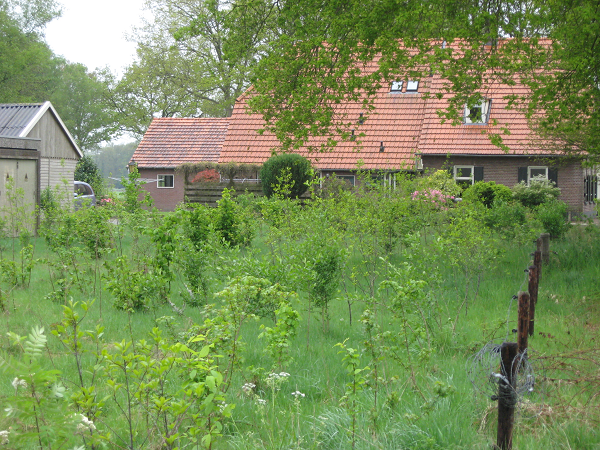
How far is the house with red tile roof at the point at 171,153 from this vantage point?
38.5 m

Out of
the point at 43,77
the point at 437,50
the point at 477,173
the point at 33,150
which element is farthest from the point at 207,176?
the point at 43,77

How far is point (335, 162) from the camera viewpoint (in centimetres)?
2855

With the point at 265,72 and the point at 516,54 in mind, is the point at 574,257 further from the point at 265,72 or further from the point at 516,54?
the point at 265,72

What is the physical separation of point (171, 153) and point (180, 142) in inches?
43.0

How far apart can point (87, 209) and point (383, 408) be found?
9.13 m

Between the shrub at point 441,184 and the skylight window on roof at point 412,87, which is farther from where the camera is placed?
the skylight window on roof at point 412,87

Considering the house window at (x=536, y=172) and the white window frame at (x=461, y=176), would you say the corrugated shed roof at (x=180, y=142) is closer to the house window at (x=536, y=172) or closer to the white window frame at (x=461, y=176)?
the white window frame at (x=461, y=176)

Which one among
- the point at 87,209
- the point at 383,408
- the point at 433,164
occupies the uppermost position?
the point at 433,164

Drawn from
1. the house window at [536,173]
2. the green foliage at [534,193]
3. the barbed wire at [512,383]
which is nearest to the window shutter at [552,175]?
the house window at [536,173]

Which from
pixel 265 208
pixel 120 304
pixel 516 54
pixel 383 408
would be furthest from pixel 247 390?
pixel 265 208

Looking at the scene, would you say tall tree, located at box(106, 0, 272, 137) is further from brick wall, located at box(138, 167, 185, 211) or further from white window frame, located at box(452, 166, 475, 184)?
white window frame, located at box(452, 166, 475, 184)

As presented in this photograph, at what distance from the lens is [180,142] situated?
39750mm

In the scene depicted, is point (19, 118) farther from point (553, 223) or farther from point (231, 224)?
point (553, 223)

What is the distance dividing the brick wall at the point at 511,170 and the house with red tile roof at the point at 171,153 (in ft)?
52.6
